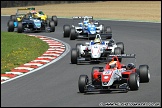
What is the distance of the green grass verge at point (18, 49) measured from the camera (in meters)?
25.5

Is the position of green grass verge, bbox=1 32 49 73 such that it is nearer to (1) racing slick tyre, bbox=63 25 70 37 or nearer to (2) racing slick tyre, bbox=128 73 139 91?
(1) racing slick tyre, bbox=63 25 70 37

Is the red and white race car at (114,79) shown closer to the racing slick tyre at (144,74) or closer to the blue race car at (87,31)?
the racing slick tyre at (144,74)

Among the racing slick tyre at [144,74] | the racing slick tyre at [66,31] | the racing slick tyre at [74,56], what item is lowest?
the racing slick tyre at [144,74]

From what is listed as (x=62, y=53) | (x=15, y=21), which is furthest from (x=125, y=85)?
(x=15, y=21)

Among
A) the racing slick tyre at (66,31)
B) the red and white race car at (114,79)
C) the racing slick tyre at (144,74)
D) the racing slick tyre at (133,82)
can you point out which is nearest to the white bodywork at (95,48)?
the red and white race car at (114,79)

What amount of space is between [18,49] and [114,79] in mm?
11987

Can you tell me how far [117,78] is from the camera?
18.5m

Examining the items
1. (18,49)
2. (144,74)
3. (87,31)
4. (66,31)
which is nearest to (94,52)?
Result: (144,74)

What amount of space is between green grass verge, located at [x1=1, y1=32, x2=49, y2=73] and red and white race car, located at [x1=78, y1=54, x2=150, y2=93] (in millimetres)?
5417

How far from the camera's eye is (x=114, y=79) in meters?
18.3

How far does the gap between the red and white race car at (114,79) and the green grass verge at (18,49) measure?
5.42 metres

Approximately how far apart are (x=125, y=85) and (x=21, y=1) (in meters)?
52.8

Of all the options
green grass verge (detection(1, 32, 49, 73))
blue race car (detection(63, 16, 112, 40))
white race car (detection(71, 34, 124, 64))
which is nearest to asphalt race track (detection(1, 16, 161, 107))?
white race car (detection(71, 34, 124, 64))

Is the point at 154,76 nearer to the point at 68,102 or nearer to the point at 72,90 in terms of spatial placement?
the point at 72,90
